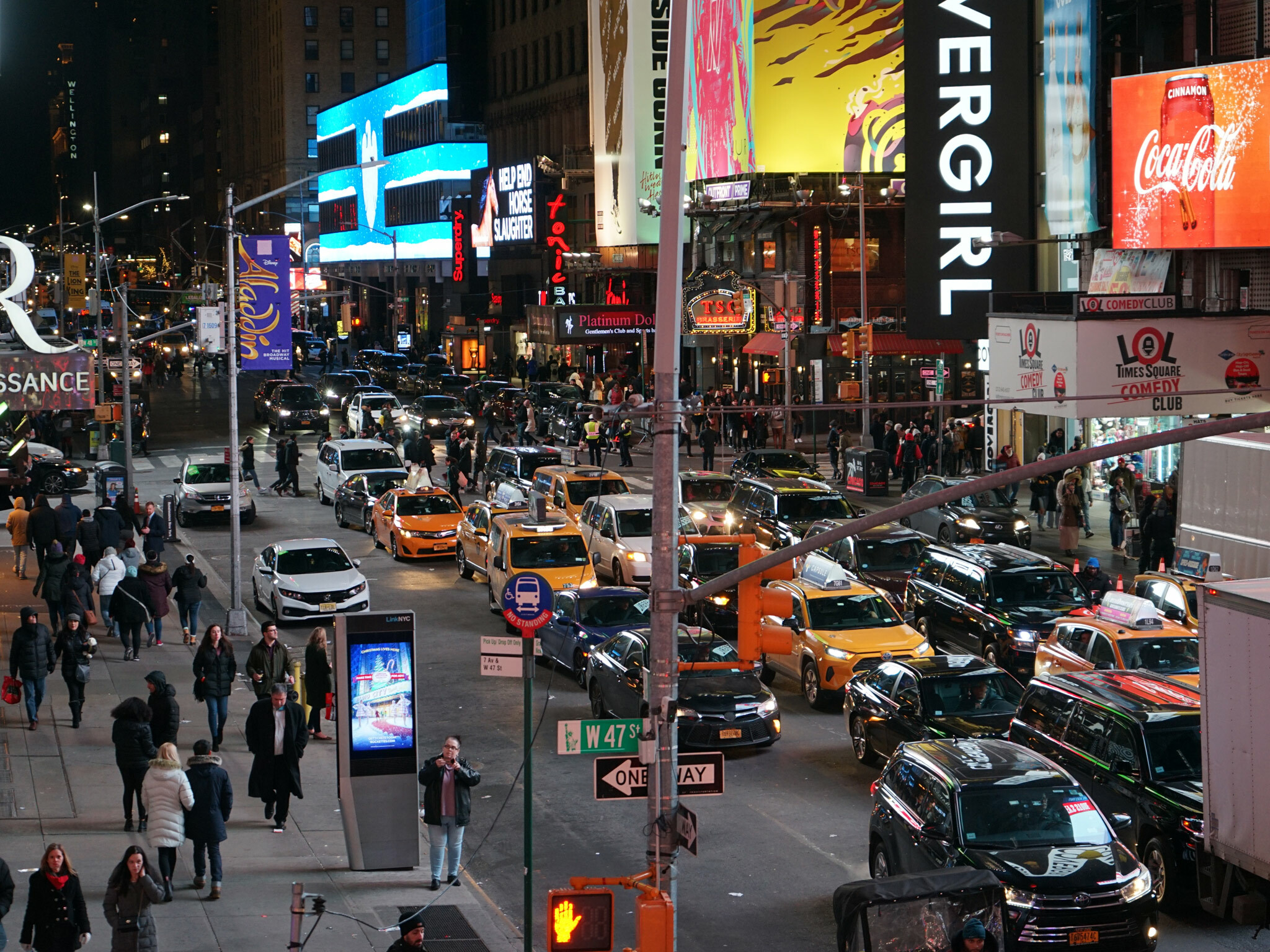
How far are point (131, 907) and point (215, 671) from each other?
7.51 m

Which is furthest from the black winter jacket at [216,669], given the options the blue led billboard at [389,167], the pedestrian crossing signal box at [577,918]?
the blue led billboard at [389,167]

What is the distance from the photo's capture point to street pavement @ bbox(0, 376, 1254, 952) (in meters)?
14.3

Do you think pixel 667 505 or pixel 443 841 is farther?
pixel 443 841

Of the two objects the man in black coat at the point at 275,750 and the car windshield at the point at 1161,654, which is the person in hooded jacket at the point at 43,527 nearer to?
the man in black coat at the point at 275,750

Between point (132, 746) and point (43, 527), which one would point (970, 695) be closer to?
point (132, 746)

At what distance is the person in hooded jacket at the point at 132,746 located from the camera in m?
16.3

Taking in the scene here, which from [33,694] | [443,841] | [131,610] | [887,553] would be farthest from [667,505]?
[887,553]

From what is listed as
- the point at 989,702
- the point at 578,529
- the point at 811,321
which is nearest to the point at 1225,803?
the point at 989,702

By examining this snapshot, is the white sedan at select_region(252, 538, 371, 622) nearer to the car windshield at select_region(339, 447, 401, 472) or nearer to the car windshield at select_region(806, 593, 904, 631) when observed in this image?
the car windshield at select_region(806, 593, 904, 631)

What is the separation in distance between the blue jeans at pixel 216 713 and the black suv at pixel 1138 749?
9.28 m

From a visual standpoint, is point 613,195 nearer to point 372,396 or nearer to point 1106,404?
point 372,396

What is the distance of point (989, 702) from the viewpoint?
1917 cm

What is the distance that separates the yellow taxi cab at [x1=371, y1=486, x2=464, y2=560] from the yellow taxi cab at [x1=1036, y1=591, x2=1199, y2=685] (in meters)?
15.8

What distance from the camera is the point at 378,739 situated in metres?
16.4
